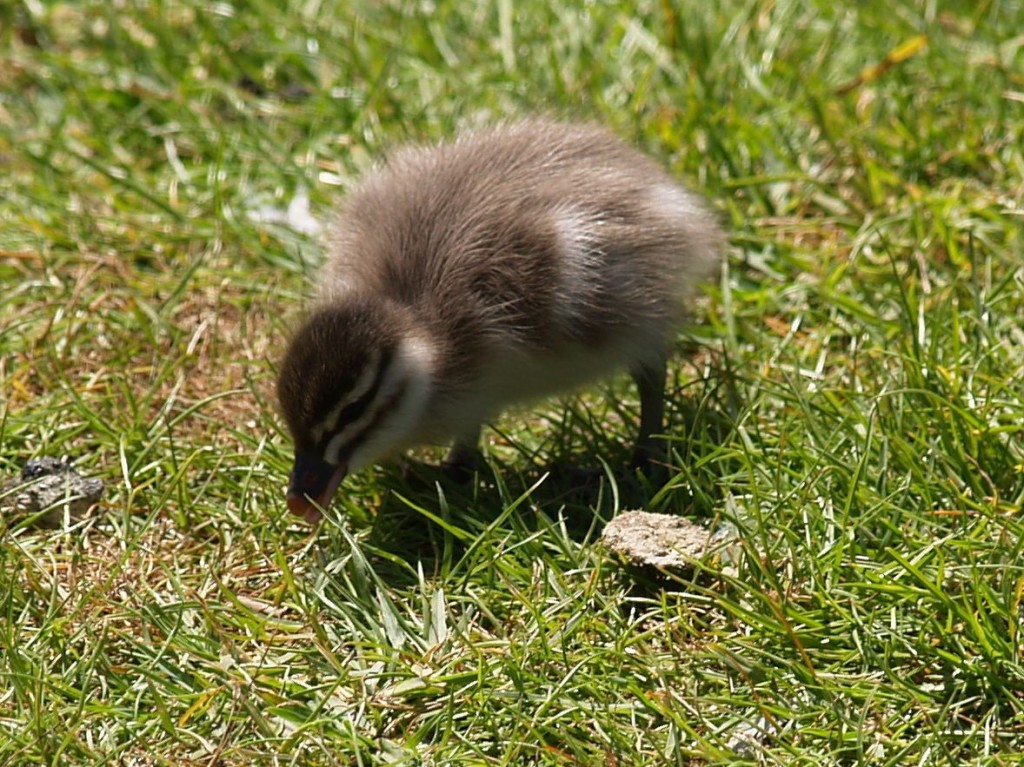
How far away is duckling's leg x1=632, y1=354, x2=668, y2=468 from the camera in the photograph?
4445mm

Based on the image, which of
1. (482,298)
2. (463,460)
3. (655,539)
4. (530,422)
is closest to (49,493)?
(463,460)

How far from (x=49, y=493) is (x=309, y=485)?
806 mm

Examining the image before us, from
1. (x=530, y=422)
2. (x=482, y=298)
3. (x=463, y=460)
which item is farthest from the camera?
(x=530, y=422)

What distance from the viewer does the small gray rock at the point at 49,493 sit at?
4.24 metres

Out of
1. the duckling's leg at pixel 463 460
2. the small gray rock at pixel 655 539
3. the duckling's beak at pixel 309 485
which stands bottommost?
the small gray rock at pixel 655 539

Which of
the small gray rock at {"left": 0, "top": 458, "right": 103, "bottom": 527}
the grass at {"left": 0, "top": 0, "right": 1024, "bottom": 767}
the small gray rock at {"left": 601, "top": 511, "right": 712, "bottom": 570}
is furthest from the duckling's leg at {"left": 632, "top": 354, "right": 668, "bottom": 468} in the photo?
the small gray rock at {"left": 0, "top": 458, "right": 103, "bottom": 527}

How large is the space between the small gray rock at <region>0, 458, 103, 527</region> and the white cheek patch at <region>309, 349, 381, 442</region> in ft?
2.62

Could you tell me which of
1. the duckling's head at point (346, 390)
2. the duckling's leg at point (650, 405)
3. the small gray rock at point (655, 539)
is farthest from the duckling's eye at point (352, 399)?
the duckling's leg at point (650, 405)

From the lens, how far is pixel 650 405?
4.51 metres

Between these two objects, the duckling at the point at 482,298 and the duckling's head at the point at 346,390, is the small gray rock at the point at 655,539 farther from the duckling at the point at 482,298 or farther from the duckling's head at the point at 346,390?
the duckling's head at the point at 346,390

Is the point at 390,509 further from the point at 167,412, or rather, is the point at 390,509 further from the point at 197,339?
the point at 197,339

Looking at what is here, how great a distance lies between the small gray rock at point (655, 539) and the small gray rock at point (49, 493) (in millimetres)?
1498

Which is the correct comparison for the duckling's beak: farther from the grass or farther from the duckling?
the grass

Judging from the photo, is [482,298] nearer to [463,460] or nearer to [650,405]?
[463,460]
